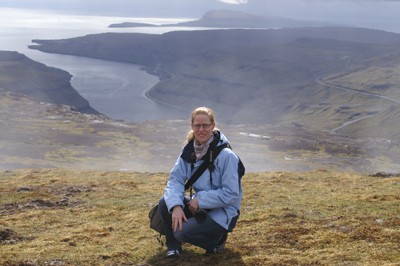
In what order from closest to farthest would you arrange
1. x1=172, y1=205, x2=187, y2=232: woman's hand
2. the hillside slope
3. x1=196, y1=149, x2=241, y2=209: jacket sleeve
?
x1=196, y1=149, x2=241, y2=209: jacket sleeve → x1=172, y1=205, x2=187, y2=232: woman's hand → the hillside slope

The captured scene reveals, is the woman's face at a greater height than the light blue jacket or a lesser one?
greater

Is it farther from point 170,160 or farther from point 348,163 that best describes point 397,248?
point 348,163

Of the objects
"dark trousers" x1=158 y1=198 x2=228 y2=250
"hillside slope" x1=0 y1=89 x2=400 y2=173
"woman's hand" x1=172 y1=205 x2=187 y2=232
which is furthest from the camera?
"hillside slope" x1=0 y1=89 x2=400 y2=173

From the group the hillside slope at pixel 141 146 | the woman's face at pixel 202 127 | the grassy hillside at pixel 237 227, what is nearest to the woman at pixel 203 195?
the woman's face at pixel 202 127

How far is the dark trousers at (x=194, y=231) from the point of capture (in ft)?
41.3

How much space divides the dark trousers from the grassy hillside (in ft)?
1.48

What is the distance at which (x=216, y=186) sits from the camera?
12.6 meters

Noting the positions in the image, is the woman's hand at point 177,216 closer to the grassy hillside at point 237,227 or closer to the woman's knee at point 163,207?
the woman's knee at point 163,207

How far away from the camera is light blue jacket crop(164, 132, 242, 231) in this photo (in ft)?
40.3

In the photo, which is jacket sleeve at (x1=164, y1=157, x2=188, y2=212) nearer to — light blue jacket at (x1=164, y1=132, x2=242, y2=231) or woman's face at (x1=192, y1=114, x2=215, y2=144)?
light blue jacket at (x1=164, y1=132, x2=242, y2=231)

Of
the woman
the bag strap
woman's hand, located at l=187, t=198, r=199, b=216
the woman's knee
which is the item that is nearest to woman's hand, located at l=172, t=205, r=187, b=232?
the woman

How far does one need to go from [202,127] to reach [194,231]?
2675 mm

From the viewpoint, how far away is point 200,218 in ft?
41.5

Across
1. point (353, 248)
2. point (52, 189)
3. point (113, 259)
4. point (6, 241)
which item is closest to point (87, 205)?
point (52, 189)
